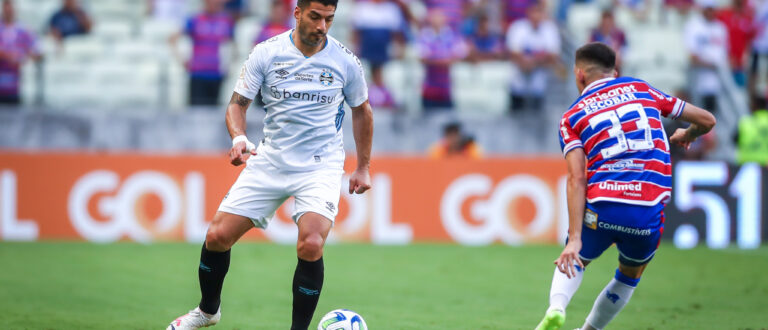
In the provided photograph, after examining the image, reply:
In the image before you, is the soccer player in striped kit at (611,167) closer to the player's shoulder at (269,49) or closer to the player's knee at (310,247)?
the player's knee at (310,247)

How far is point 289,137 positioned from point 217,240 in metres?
0.85

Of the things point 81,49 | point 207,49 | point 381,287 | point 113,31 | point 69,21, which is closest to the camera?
point 381,287

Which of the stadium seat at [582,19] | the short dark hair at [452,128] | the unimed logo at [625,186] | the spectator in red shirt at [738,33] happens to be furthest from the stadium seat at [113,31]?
the unimed logo at [625,186]

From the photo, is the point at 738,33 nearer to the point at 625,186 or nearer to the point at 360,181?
the point at 625,186

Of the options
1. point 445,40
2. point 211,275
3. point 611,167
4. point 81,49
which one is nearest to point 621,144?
point 611,167

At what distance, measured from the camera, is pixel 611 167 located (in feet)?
20.9

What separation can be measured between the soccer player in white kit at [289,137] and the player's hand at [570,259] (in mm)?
1586

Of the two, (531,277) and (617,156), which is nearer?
(617,156)

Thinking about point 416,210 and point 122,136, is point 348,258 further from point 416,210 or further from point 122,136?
point 122,136

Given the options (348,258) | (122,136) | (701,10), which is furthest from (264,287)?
(701,10)

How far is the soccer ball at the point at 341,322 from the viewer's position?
6.70 meters

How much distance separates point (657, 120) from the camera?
21.2 feet

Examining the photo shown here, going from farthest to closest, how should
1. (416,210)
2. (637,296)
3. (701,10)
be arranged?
1. (701,10)
2. (416,210)
3. (637,296)

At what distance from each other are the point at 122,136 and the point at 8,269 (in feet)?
17.0
